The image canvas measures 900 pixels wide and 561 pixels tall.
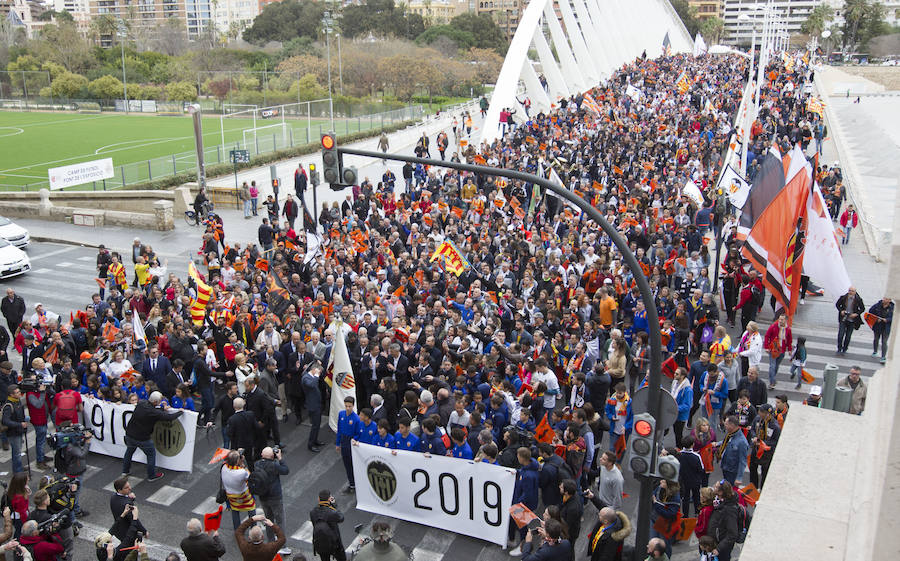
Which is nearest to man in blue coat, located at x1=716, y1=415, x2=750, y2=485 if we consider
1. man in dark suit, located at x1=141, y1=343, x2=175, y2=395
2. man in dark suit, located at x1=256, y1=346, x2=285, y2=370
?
man in dark suit, located at x1=256, y1=346, x2=285, y2=370

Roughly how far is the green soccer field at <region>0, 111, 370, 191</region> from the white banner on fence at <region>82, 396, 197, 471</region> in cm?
2685

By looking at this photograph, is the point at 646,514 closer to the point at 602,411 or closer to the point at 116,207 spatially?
the point at 602,411

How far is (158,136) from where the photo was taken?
197ft

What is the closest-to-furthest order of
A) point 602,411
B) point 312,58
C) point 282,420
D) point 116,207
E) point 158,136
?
point 602,411 → point 282,420 → point 116,207 → point 158,136 → point 312,58

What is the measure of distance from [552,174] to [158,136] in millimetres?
47315

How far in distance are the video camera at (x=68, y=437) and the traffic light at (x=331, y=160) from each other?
519cm

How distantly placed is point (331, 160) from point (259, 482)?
13.1 feet

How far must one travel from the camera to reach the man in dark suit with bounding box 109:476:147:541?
8.30 metres

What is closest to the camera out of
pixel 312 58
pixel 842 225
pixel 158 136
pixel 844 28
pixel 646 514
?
pixel 646 514

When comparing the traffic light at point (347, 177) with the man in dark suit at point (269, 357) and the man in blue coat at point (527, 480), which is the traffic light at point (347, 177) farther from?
the man in blue coat at point (527, 480)

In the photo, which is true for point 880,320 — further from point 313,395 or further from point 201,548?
point 201,548

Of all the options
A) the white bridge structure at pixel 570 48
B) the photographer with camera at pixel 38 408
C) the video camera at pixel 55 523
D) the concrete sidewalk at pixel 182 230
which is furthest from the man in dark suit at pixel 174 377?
the white bridge structure at pixel 570 48

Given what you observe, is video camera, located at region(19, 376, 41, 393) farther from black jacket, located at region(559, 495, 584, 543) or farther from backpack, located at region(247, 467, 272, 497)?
black jacket, located at region(559, 495, 584, 543)

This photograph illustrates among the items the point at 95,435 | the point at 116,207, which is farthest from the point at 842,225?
the point at 116,207
